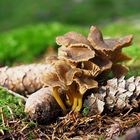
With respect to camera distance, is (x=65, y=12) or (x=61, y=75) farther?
(x=65, y=12)

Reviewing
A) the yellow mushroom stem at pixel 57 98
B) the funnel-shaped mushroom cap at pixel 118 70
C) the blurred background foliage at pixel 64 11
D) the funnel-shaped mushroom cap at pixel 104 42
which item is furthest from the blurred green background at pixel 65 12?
the yellow mushroom stem at pixel 57 98

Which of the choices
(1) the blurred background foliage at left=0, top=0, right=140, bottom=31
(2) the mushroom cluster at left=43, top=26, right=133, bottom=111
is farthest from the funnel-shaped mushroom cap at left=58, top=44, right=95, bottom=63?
(1) the blurred background foliage at left=0, top=0, right=140, bottom=31

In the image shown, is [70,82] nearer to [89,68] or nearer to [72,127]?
[89,68]

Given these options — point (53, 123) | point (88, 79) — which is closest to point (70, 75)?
point (88, 79)

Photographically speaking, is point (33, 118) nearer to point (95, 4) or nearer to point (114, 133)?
point (114, 133)

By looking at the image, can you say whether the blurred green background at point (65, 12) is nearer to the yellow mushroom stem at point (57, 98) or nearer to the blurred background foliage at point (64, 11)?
the blurred background foliage at point (64, 11)

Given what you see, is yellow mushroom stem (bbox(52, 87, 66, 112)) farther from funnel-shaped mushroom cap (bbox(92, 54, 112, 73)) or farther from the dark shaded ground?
funnel-shaped mushroom cap (bbox(92, 54, 112, 73))

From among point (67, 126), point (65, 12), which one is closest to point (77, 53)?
point (67, 126)
